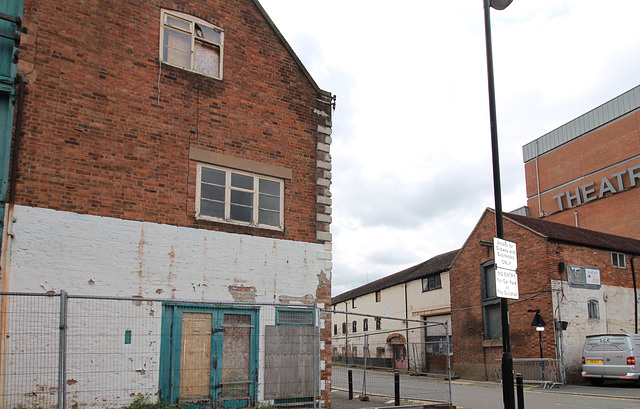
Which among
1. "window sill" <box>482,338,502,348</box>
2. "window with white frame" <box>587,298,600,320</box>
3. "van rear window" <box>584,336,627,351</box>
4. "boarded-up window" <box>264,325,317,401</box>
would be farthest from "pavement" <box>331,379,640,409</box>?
"window sill" <box>482,338,502,348</box>

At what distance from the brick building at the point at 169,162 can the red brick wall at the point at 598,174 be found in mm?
32875

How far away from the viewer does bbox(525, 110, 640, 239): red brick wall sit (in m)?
38.1

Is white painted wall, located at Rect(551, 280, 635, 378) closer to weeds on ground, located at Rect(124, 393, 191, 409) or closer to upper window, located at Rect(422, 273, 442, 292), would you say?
upper window, located at Rect(422, 273, 442, 292)

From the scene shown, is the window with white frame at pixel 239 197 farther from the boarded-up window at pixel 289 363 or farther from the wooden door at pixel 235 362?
the boarded-up window at pixel 289 363

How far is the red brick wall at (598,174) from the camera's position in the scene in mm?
38094

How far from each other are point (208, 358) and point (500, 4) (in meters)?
8.98

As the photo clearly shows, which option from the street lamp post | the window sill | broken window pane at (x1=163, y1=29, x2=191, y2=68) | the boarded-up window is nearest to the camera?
the street lamp post

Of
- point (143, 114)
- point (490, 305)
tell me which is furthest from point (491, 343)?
point (143, 114)

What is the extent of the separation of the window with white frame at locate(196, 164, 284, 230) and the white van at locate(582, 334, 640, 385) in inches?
564

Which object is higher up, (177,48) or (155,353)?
(177,48)

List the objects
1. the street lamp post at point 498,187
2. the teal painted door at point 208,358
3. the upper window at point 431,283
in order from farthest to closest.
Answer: the upper window at point 431,283 → the teal painted door at point 208,358 → the street lamp post at point 498,187

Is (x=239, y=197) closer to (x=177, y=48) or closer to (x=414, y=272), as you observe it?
(x=177, y=48)

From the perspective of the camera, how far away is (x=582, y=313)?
23547mm

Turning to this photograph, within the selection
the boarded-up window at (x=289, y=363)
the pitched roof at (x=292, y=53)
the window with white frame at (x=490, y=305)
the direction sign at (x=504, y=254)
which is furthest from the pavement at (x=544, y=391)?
the pitched roof at (x=292, y=53)
